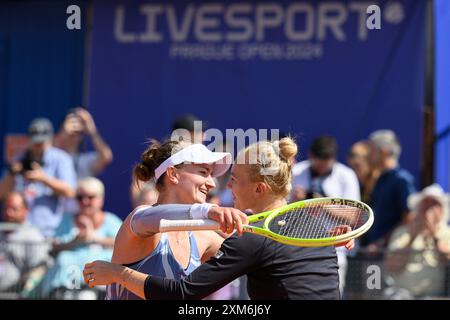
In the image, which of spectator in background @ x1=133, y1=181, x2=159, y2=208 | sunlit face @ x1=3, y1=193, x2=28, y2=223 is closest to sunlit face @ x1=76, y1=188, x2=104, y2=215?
spectator in background @ x1=133, y1=181, x2=159, y2=208

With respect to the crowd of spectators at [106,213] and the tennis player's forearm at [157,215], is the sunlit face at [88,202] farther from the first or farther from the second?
the tennis player's forearm at [157,215]

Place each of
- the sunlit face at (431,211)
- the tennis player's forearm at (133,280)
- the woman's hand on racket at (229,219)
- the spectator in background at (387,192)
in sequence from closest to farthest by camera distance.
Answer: the woman's hand on racket at (229,219)
the tennis player's forearm at (133,280)
the sunlit face at (431,211)
the spectator in background at (387,192)

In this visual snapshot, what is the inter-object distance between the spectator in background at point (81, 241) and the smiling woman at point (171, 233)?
9.73ft

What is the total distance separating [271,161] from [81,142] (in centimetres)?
586

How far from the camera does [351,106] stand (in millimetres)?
9281

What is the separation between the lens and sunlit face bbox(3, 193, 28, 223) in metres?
8.45

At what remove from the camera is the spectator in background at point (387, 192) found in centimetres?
841

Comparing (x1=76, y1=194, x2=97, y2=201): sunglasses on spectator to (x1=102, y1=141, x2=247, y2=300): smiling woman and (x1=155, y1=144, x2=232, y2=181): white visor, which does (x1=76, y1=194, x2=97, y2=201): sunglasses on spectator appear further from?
(x1=155, y1=144, x2=232, y2=181): white visor

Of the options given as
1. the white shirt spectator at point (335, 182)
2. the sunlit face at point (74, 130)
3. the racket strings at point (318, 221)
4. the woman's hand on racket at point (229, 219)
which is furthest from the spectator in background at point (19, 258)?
the woman's hand on racket at point (229, 219)

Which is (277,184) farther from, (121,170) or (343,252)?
(121,170)

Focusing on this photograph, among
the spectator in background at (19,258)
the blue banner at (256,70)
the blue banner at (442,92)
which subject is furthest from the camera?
the blue banner at (256,70)

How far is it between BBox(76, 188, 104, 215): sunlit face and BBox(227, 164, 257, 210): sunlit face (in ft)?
12.4
